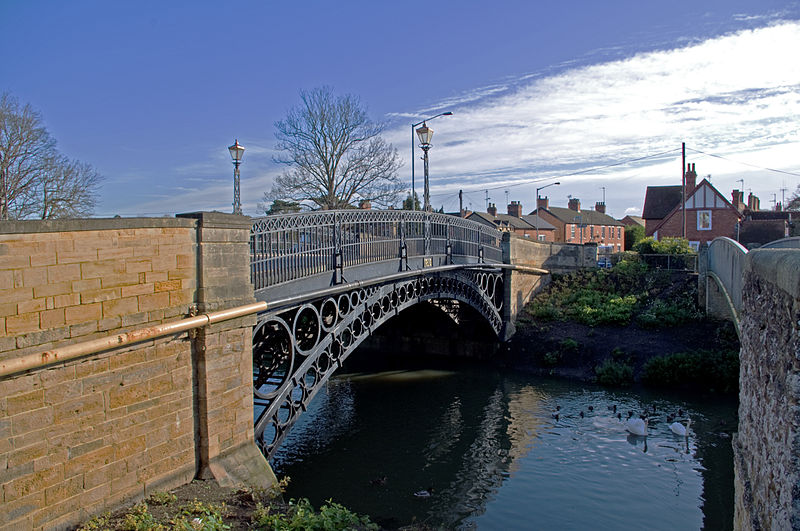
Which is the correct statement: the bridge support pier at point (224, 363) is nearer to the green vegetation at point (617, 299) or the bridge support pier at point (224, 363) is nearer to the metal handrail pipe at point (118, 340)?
the metal handrail pipe at point (118, 340)

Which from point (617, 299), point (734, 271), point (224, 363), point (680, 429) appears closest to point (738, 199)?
point (617, 299)

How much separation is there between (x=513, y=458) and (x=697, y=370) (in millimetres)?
9717

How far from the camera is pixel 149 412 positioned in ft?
25.1

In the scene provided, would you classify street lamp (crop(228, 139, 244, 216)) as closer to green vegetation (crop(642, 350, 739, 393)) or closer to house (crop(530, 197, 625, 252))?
green vegetation (crop(642, 350, 739, 393))

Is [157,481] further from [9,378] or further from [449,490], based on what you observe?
[449,490]

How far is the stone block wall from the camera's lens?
4457 mm

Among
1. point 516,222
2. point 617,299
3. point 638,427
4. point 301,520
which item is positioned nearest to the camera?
point 301,520

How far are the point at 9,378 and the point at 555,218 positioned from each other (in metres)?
57.2

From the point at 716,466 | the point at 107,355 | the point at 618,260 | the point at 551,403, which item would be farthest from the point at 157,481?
the point at 618,260

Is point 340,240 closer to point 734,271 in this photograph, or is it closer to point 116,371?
point 116,371

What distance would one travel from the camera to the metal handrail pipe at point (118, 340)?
19.4ft

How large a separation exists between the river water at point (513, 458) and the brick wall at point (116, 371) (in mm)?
4517

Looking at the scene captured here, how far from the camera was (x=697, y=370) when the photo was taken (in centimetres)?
2047

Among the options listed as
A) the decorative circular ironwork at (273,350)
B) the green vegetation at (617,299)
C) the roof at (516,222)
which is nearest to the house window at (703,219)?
the roof at (516,222)
